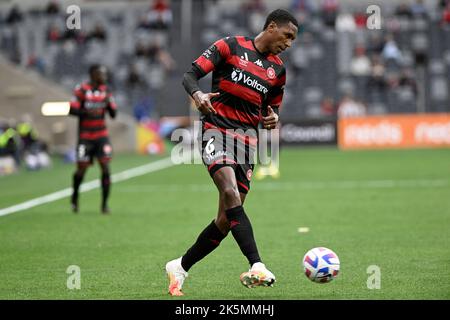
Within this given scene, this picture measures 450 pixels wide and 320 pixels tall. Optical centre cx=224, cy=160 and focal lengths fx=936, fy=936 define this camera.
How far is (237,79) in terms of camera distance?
8.91 metres

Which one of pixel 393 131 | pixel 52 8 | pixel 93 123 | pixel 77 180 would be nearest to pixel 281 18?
pixel 93 123

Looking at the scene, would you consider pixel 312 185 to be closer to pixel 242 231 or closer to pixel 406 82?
pixel 242 231

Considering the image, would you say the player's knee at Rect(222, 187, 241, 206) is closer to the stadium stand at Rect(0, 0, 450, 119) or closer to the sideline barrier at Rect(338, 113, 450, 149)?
the sideline barrier at Rect(338, 113, 450, 149)

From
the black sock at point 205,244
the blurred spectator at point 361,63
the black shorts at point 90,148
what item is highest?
the blurred spectator at point 361,63

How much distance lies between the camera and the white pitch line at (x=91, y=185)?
17750 mm

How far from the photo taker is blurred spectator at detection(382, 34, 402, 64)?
39938 millimetres

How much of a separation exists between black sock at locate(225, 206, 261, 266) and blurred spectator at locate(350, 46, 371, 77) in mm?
32325

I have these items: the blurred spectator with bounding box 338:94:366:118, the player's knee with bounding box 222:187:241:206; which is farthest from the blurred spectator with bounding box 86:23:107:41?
the player's knee with bounding box 222:187:241:206

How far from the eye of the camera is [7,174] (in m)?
27.1

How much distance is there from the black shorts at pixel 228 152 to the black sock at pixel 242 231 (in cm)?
47

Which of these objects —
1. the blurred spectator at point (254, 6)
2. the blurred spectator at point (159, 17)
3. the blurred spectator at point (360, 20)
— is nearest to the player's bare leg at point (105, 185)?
the blurred spectator at point (159, 17)

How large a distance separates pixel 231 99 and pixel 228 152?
1.77 ft

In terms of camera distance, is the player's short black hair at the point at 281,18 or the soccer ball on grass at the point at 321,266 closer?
the soccer ball on grass at the point at 321,266

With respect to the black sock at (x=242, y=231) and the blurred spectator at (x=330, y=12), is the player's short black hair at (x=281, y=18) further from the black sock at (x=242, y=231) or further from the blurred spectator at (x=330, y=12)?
the blurred spectator at (x=330, y=12)
